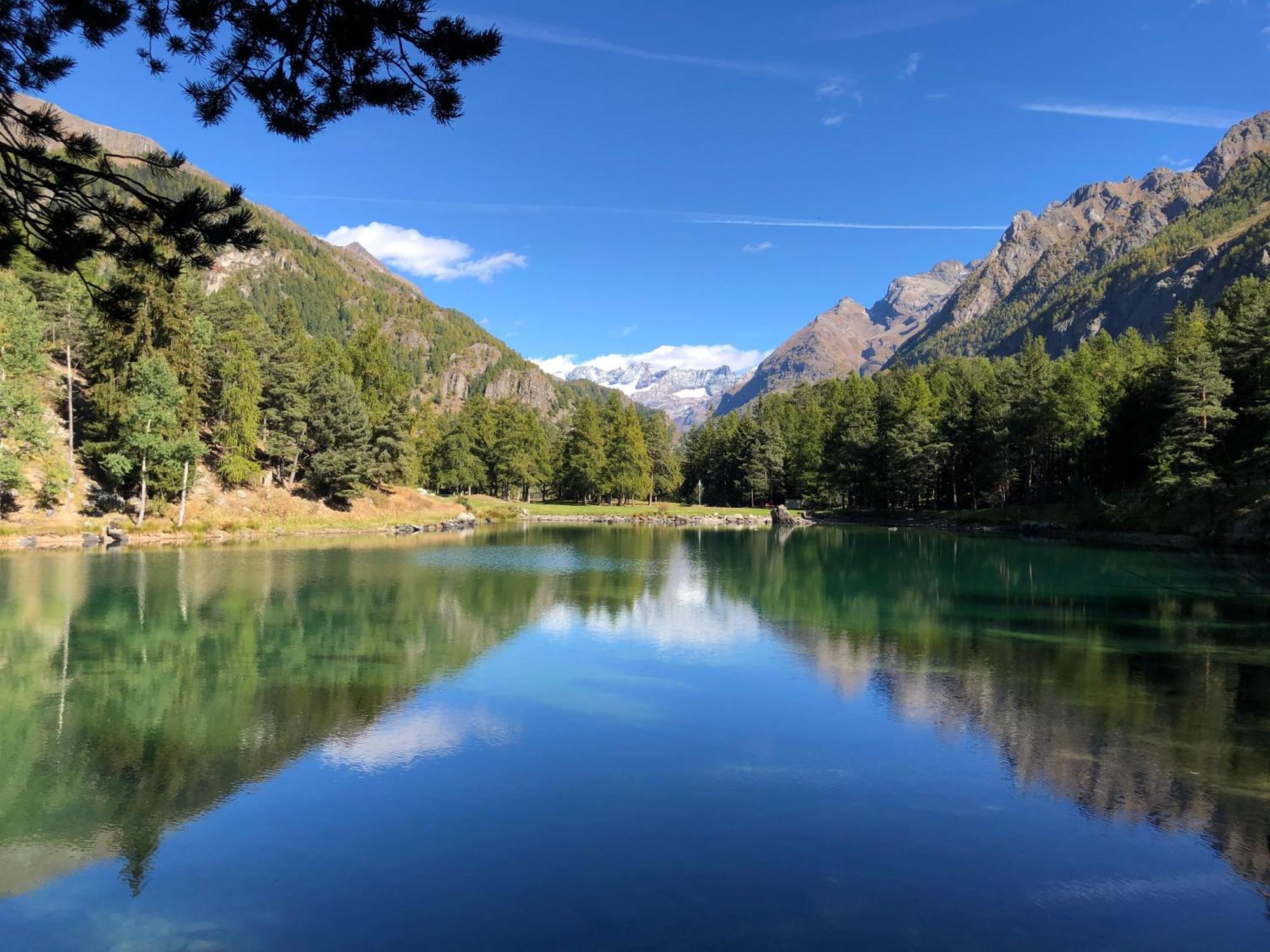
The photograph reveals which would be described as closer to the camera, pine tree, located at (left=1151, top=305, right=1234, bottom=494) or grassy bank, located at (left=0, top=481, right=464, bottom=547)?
grassy bank, located at (left=0, top=481, right=464, bottom=547)

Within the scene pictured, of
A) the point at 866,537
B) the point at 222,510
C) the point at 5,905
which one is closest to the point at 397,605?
the point at 5,905

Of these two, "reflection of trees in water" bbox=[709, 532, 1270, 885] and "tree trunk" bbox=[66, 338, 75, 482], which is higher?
"tree trunk" bbox=[66, 338, 75, 482]

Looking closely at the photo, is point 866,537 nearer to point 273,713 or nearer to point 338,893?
point 273,713

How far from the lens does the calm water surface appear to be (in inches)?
299

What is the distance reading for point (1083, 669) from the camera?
58.9ft

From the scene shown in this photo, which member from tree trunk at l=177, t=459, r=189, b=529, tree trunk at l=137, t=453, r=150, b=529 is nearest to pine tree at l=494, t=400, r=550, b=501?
tree trunk at l=177, t=459, r=189, b=529

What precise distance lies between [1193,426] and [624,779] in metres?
54.6

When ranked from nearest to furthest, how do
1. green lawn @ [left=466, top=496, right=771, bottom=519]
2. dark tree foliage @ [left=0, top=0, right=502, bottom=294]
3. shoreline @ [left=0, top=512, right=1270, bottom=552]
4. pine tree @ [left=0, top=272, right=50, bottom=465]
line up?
dark tree foliage @ [left=0, top=0, right=502, bottom=294]
pine tree @ [left=0, top=272, right=50, bottom=465]
shoreline @ [left=0, top=512, right=1270, bottom=552]
green lawn @ [left=466, top=496, right=771, bottom=519]

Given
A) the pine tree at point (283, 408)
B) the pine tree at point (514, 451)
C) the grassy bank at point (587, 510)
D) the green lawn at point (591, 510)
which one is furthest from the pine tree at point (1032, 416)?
the pine tree at point (283, 408)

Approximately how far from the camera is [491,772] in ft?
37.7

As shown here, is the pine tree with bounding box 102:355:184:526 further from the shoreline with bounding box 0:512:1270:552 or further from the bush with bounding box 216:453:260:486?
the bush with bounding box 216:453:260:486

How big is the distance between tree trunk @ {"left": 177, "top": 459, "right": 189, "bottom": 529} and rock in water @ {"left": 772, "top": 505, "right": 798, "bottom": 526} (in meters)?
57.0

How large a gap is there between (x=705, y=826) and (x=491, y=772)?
3559mm

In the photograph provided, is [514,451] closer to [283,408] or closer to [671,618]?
[283,408]
